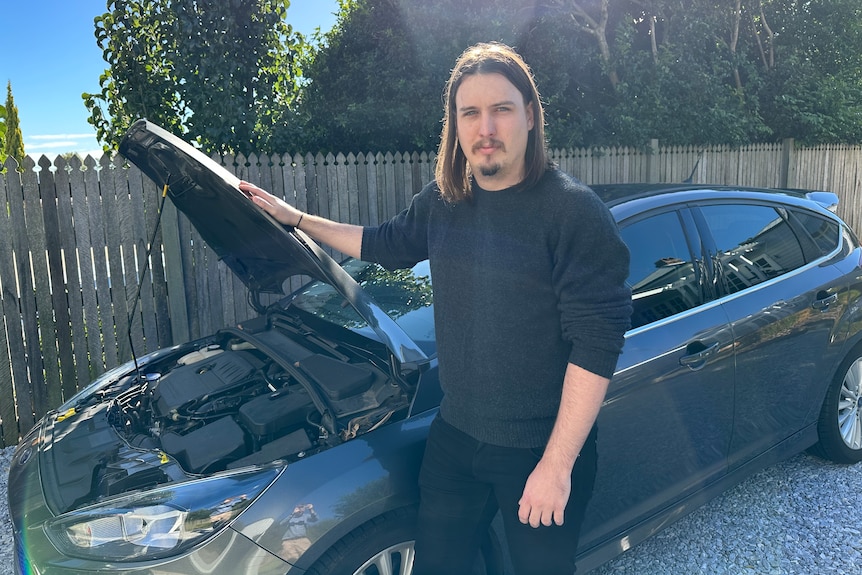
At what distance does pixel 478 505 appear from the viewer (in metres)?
1.91

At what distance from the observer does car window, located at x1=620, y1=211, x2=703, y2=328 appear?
2654 millimetres

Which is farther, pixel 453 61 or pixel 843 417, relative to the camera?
pixel 453 61

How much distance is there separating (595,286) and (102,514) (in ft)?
5.20

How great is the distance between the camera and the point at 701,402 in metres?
2.68

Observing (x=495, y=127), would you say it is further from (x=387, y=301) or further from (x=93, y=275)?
(x=93, y=275)

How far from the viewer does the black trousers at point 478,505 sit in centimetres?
178

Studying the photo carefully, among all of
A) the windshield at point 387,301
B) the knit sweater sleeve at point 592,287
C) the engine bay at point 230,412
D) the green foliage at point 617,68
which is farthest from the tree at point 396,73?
the knit sweater sleeve at point 592,287

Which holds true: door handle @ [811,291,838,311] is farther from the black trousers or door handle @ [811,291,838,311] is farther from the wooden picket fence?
the wooden picket fence

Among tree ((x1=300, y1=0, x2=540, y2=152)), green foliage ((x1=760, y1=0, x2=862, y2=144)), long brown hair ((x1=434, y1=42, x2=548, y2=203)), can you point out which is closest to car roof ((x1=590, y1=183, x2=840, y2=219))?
long brown hair ((x1=434, y1=42, x2=548, y2=203))

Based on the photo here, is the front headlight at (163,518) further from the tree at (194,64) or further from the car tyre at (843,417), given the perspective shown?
the tree at (194,64)

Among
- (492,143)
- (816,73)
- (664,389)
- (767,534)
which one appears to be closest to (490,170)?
(492,143)

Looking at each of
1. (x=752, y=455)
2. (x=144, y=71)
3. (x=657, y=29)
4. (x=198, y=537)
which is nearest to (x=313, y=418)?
(x=198, y=537)

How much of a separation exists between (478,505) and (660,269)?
4.70 feet

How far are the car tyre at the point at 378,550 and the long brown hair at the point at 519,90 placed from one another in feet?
3.35
